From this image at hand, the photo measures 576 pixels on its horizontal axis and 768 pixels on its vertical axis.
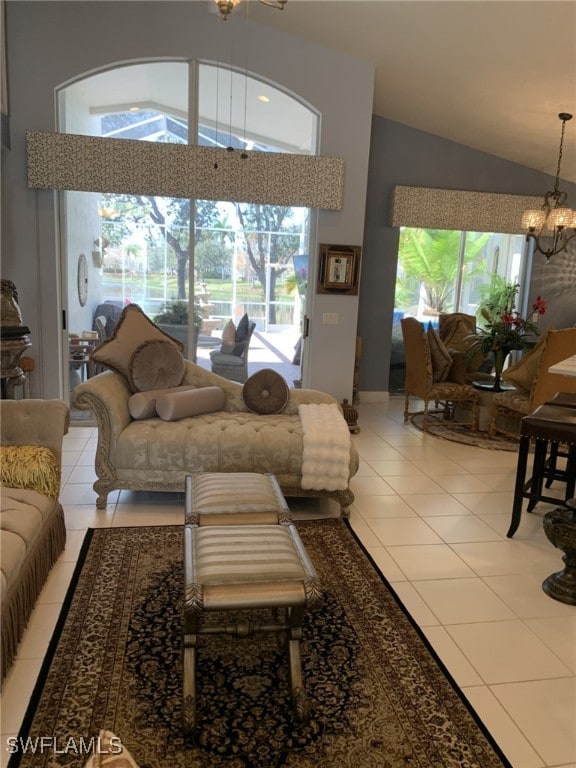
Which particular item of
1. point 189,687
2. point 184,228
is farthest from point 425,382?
point 189,687

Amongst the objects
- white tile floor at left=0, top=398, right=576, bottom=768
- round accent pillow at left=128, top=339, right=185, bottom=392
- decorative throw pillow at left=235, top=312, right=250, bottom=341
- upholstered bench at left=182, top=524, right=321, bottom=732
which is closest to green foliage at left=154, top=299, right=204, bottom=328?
decorative throw pillow at left=235, top=312, right=250, bottom=341

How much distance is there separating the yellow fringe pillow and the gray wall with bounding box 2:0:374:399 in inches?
111

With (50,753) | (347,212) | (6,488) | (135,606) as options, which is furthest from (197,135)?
(50,753)

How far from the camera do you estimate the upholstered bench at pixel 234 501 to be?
2.56 m

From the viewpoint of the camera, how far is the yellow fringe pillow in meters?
2.84

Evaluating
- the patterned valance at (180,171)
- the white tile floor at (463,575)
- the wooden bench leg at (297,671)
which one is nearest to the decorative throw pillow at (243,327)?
the patterned valance at (180,171)

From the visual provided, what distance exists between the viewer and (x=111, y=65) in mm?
5293

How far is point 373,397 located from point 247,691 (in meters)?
5.35

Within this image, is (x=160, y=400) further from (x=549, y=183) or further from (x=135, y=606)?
(x=549, y=183)

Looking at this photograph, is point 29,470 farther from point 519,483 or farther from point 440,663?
point 519,483

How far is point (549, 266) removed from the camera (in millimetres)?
7449

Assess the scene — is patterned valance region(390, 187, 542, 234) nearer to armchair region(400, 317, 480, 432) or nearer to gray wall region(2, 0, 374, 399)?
gray wall region(2, 0, 374, 399)

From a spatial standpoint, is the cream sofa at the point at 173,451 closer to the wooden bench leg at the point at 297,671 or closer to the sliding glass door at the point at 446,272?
the wooden bench leg at the point at 297,671

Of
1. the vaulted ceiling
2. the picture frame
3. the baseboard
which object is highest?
the vaulted ceiling
